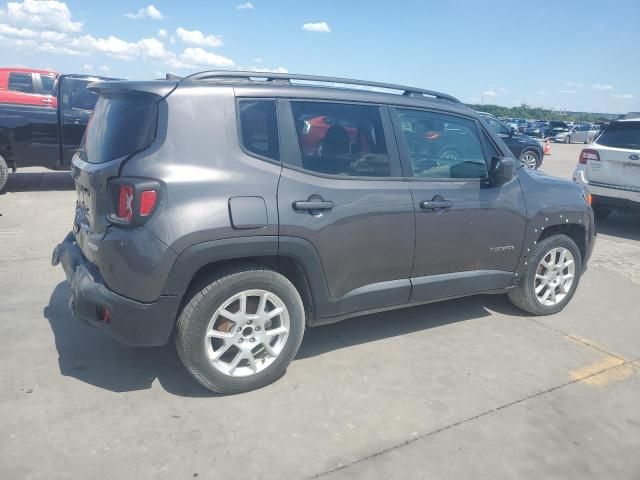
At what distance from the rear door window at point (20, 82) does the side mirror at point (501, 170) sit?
9889 millimetres

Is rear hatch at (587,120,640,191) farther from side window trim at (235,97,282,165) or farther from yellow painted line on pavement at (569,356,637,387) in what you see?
side window trim at (235,97,282,165)

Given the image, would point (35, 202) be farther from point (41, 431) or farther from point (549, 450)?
point (549, 450)

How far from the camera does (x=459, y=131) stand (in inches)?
165

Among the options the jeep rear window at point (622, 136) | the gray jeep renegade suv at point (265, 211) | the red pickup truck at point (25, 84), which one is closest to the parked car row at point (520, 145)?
the jeep rear window at point (622, 136)

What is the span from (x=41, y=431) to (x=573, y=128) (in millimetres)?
42889

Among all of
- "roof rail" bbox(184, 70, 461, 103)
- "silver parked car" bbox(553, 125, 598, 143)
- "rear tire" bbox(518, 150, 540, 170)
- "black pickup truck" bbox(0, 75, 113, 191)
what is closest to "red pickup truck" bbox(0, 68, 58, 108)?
"black pickup truck" bbox(0, 75, 113, 191)

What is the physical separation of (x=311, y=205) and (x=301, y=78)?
0.91 meters

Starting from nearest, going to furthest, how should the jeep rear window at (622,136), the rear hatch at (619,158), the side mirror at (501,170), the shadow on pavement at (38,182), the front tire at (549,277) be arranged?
the side mirror at (501,170) < the front tire at (549,277) < the rear hatch at (619,158) < the jeep rear window at (622,136) < the shadow on pavement at (38,182)

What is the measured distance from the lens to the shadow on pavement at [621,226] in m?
8.40

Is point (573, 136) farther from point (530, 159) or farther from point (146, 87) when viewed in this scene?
point (146, 87)

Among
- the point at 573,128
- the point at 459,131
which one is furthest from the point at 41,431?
the point at 573,128

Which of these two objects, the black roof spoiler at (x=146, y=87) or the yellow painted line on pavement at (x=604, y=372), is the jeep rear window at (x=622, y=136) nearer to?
the yellow painted line on pavement at (x=604, y=372)

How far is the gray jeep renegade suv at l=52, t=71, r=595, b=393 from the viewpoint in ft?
9.69

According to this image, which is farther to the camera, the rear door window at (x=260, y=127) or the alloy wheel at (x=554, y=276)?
the alloy wheel at (x=554, y=276)
